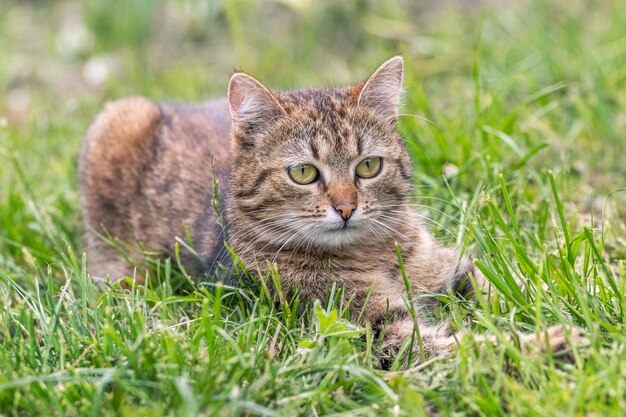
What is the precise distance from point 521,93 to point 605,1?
82.9 inches

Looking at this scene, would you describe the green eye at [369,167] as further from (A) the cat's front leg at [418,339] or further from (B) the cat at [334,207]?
(A) the cat's front leg at [418,339]

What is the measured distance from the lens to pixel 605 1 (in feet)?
24.4

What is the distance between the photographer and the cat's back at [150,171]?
15.1 feet

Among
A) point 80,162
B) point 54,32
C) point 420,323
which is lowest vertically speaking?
point 420,323

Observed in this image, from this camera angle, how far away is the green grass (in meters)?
2.82

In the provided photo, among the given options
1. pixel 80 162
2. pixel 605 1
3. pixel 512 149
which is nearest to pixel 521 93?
pixel 512 149

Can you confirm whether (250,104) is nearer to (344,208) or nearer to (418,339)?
(344,208)

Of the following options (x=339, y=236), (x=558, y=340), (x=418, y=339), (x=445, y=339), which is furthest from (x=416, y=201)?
(x=558, y=340)

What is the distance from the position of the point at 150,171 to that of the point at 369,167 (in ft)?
5.47

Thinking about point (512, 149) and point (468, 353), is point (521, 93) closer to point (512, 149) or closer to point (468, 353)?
point (512, 149)

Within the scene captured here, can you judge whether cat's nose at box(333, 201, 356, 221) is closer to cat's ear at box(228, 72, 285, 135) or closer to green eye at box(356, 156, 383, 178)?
green eye at box(356, 156, 383, 178)

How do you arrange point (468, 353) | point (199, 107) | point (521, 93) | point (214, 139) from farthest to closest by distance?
1. point (521, 93)
2. point (199, 107)
3. point (214, 139)
4. point (468, 353)

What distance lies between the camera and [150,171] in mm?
4879

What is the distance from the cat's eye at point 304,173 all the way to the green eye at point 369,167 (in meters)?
0.20
